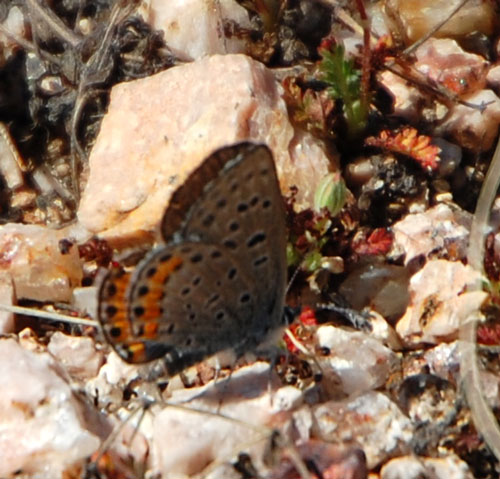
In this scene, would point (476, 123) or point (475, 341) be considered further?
point (476, 123)

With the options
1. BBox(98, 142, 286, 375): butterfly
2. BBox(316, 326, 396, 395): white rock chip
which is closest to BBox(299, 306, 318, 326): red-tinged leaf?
BBox(316, 326, 396, 395): white rock chip

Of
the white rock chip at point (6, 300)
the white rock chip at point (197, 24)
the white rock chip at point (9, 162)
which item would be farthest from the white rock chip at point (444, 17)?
the white rock chip at point (6, 300)

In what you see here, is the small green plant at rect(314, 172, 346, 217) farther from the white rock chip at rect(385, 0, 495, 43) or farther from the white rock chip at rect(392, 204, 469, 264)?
the white rock chip at rect(385, 0, 495, 43)

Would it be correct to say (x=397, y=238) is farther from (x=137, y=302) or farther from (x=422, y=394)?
(x=137, y=302)

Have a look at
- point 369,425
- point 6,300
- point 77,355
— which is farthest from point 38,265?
point 369,425

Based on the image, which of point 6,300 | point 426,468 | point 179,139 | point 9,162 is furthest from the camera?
point 9,162

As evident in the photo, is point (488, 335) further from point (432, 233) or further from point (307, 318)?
point (307, 318)
